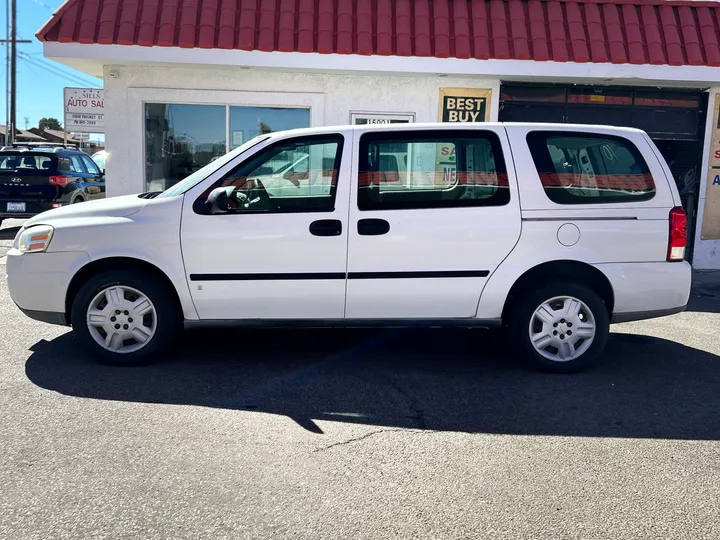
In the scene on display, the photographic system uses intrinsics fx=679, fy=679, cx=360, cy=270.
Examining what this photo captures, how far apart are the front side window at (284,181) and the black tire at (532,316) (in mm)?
1673

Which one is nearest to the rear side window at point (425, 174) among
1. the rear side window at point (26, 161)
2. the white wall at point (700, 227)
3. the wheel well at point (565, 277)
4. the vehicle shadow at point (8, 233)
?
the wheel well at point (565, 277)

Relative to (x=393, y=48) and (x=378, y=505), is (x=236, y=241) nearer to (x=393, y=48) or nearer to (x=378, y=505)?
(x=378, y=505)

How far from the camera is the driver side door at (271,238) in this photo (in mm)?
5109

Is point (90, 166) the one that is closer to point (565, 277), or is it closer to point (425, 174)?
point (425, 174)

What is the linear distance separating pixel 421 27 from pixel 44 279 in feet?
21.2

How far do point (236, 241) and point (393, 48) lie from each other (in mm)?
5397

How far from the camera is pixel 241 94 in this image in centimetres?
1013

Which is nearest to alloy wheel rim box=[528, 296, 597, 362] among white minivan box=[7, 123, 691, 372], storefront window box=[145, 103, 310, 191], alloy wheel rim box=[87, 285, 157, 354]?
white minivan box=[7, 123, 691, 372]

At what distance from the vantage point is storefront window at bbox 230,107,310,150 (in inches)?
404

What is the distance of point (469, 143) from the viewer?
5.32 metres

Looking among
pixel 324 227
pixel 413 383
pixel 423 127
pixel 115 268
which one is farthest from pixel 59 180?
pixel 413 383

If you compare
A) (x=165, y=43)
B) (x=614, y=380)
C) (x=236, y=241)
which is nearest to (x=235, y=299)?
(x=236, y=241)

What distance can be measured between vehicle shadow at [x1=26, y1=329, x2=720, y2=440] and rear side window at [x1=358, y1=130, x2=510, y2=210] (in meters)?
1.34

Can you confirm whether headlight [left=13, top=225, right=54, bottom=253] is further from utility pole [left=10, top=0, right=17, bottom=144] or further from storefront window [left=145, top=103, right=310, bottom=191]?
utility pole [left=10, top=0, right=17, bottom=144]
